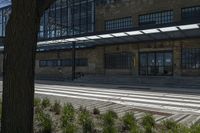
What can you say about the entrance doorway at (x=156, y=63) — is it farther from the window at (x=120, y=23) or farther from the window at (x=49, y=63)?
the window at (x=49, y=63)

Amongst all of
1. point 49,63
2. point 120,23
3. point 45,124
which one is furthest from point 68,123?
point 49,63

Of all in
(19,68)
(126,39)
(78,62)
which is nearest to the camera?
(19,68)

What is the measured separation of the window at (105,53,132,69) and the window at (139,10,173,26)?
5.00 m

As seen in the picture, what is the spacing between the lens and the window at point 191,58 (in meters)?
28.0

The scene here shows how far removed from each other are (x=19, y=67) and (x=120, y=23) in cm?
3269

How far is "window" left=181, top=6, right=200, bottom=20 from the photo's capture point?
30.6 m

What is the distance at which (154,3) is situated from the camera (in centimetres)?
3394

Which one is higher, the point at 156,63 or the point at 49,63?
the point at 49,63

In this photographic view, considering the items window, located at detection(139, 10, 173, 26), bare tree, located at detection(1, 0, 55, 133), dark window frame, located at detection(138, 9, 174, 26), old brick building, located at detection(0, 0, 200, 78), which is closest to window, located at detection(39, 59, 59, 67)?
old brick building, located at detection(0, 0, 200, 78)

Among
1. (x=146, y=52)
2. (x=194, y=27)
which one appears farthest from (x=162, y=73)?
(x=194, y=27)

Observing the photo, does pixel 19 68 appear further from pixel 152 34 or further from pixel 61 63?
pixel 61 63

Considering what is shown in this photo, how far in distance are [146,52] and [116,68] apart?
4.77m

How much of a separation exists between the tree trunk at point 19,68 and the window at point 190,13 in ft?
91.6

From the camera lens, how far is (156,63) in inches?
1235
